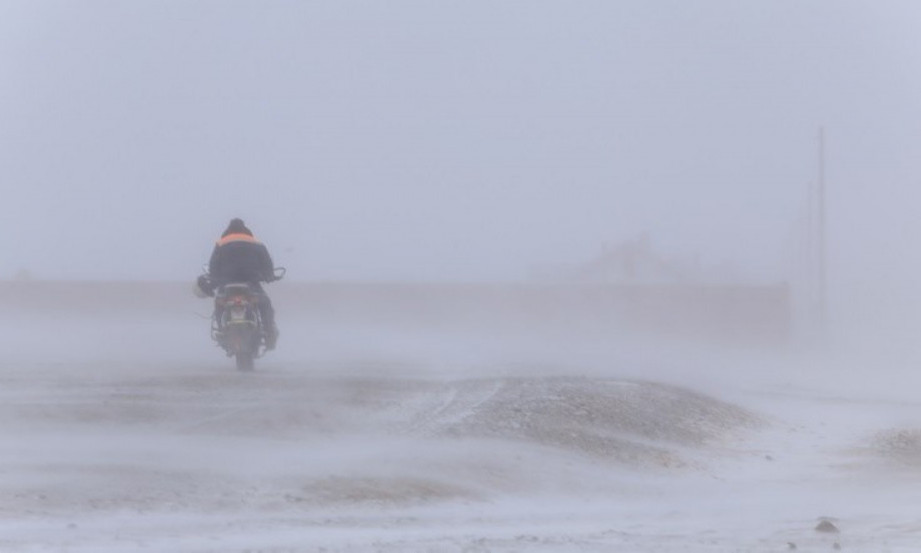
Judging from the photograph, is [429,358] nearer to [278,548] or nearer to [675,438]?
[675,438]

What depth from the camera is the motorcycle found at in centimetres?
1600

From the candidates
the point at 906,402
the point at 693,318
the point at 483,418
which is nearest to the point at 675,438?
the point at 483,418

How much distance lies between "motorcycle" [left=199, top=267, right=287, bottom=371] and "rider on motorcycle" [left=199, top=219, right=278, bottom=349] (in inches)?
3.4

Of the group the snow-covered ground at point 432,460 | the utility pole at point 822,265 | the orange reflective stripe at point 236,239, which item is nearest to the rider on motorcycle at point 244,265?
the orange reflective stripe at point 236,239

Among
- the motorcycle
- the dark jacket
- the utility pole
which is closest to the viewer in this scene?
the motorcycle

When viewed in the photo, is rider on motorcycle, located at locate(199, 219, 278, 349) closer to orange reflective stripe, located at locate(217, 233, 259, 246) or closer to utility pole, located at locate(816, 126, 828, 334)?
orange reflective stripe, located at locate(217, 233, 259, 246)

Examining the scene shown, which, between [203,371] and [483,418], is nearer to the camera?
[483,418]

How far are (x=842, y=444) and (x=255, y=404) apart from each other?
5232mm

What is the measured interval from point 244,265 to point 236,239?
0.30 m

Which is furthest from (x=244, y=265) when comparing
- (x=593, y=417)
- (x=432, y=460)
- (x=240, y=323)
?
(x=432, y=460)

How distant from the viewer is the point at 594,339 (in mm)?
29344

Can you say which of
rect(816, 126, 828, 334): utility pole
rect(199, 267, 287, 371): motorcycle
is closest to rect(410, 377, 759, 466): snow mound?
rect(199, 267, 287, 371): motorcycle

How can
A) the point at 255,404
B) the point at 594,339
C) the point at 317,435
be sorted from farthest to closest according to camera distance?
the point at 594,339
the point at 255,404
the point at 317,435

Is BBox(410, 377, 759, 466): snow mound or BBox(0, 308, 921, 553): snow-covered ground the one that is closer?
BBox(0, 308, 921, 553): snow-covered ground
